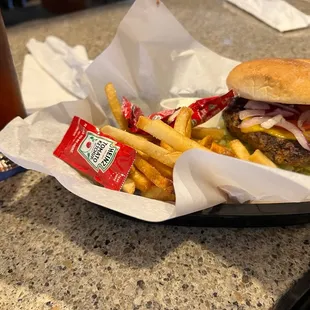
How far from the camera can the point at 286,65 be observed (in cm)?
95

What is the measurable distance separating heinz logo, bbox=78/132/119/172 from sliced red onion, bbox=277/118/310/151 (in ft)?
1.13

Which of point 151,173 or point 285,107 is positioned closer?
point 151,173

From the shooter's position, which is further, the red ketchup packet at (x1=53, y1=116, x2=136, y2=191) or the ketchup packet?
the ketchup packet

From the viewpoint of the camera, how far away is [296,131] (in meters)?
0.92

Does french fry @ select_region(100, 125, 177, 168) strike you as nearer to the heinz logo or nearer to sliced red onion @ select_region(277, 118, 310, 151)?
the heinz logo

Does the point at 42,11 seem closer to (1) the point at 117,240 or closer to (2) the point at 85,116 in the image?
→ (2) the point at 85,116

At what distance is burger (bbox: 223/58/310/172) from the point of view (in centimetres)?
91

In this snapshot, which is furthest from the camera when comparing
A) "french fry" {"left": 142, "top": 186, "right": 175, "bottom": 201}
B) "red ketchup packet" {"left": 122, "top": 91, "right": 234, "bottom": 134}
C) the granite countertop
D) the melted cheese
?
"red ketchup packet" {"left": 122, "top": 91, "right": 234, "bottom": 134}

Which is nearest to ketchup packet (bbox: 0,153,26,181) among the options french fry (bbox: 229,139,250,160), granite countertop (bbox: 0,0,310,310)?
granite countertop (bbox: 0,0,310,310)

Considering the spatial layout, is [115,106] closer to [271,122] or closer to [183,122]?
[183,122]

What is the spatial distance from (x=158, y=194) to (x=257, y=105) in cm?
33

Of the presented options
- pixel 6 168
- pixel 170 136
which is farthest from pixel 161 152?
pixel 6 168

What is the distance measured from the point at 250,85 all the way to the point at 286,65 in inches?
3.3

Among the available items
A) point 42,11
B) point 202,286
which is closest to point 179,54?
point 202,286
